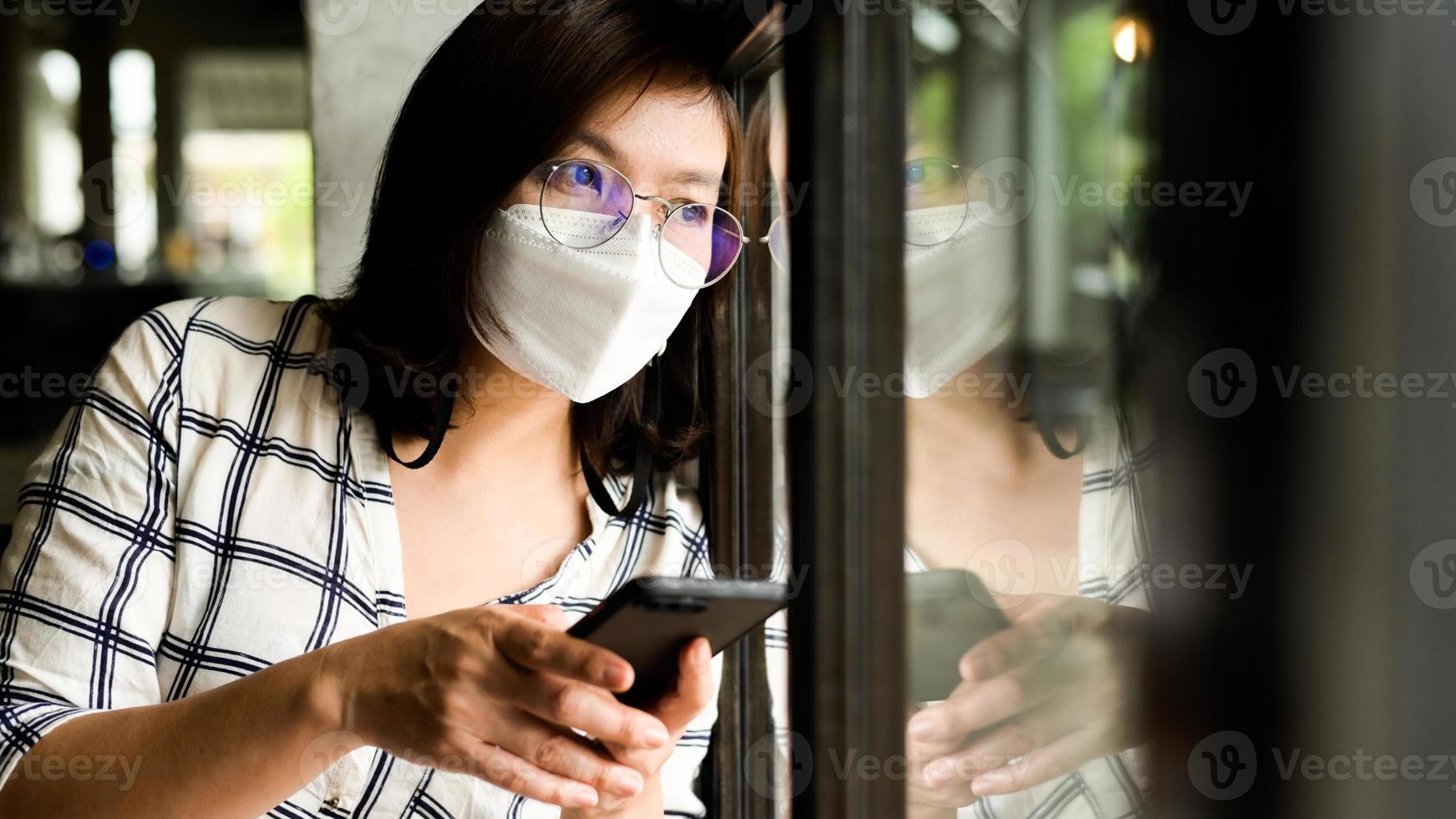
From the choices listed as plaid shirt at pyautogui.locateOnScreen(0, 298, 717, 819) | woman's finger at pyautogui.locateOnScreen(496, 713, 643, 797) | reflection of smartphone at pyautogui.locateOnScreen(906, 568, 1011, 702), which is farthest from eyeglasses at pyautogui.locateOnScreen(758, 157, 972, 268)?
plaid shirt at pyautogui.locateOnScreen(0, 298, 717, 819)

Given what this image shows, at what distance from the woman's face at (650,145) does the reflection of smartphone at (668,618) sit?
429 millimetres

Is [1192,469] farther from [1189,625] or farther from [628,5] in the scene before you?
[628,5]

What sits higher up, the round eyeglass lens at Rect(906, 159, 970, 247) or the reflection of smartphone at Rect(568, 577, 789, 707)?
the round eyeglass lens at Rect(906, 159, 970, 247)

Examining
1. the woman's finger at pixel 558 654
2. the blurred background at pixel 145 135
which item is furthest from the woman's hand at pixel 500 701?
the blurred background at pixel 145 135

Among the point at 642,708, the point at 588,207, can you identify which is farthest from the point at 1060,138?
the point at 588,207

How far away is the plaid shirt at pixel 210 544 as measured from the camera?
0.92 m

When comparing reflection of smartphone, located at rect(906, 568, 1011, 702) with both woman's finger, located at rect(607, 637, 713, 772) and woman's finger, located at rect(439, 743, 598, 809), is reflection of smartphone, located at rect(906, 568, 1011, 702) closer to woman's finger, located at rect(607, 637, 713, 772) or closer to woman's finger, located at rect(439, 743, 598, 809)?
woman's finger, located at rect(607, 637, 713, 772)

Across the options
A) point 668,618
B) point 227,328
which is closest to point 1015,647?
point 668,618

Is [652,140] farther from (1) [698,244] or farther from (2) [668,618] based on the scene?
(2) [668,618]

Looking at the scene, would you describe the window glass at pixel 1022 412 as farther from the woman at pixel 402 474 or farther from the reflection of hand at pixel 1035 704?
the woman at pixel 402 474

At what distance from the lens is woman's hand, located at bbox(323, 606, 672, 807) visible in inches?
27.0

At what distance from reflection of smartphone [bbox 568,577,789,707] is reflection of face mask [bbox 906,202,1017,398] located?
15 centimetres

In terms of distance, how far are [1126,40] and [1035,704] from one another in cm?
26

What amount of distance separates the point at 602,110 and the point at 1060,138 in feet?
2.09
